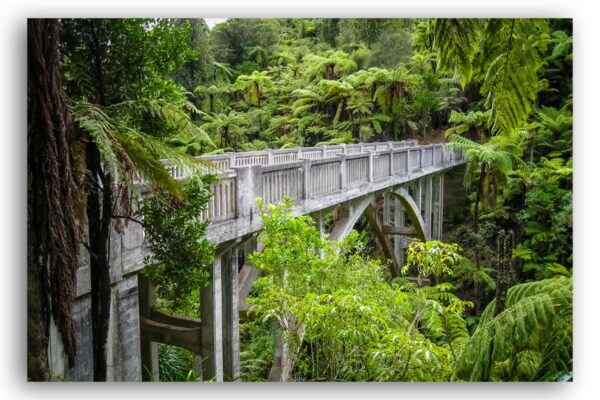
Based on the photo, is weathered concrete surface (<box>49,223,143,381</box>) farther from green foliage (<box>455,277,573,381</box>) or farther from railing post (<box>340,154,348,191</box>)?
railing post (<box>340,154,348,191</box>)

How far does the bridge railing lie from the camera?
11.4 ft

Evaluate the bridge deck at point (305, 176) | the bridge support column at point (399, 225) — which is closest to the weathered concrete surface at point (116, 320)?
the bridge deck at point (305, 176)

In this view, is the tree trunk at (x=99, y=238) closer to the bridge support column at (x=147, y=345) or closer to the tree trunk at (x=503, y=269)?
the bridge support column at (x=147, y=345)

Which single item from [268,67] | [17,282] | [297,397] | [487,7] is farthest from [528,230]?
[17,282]

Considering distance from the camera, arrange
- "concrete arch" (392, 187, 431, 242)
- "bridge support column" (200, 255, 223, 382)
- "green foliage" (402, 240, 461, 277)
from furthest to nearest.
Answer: "concrete arch" (392, 187, 431, 242) → "green foliage" (402, 240, 461, 277) → "bridge support column" (200, 255, 223, 382)

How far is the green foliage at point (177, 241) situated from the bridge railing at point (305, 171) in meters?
0.23

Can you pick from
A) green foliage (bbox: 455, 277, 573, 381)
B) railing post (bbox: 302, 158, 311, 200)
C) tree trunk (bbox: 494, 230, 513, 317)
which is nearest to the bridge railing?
railing post (bbox: 302, 158, 311, 200)

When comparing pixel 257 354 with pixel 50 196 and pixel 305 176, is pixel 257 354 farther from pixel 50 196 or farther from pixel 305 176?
pixel 50 196

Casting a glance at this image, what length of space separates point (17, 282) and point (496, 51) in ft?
10.5

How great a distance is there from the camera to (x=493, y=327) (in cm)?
317

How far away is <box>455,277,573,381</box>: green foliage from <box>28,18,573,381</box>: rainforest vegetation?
10 mm

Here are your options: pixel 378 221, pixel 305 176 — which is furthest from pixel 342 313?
pixel 378 221

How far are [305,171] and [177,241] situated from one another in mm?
1805

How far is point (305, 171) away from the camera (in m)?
4.43
